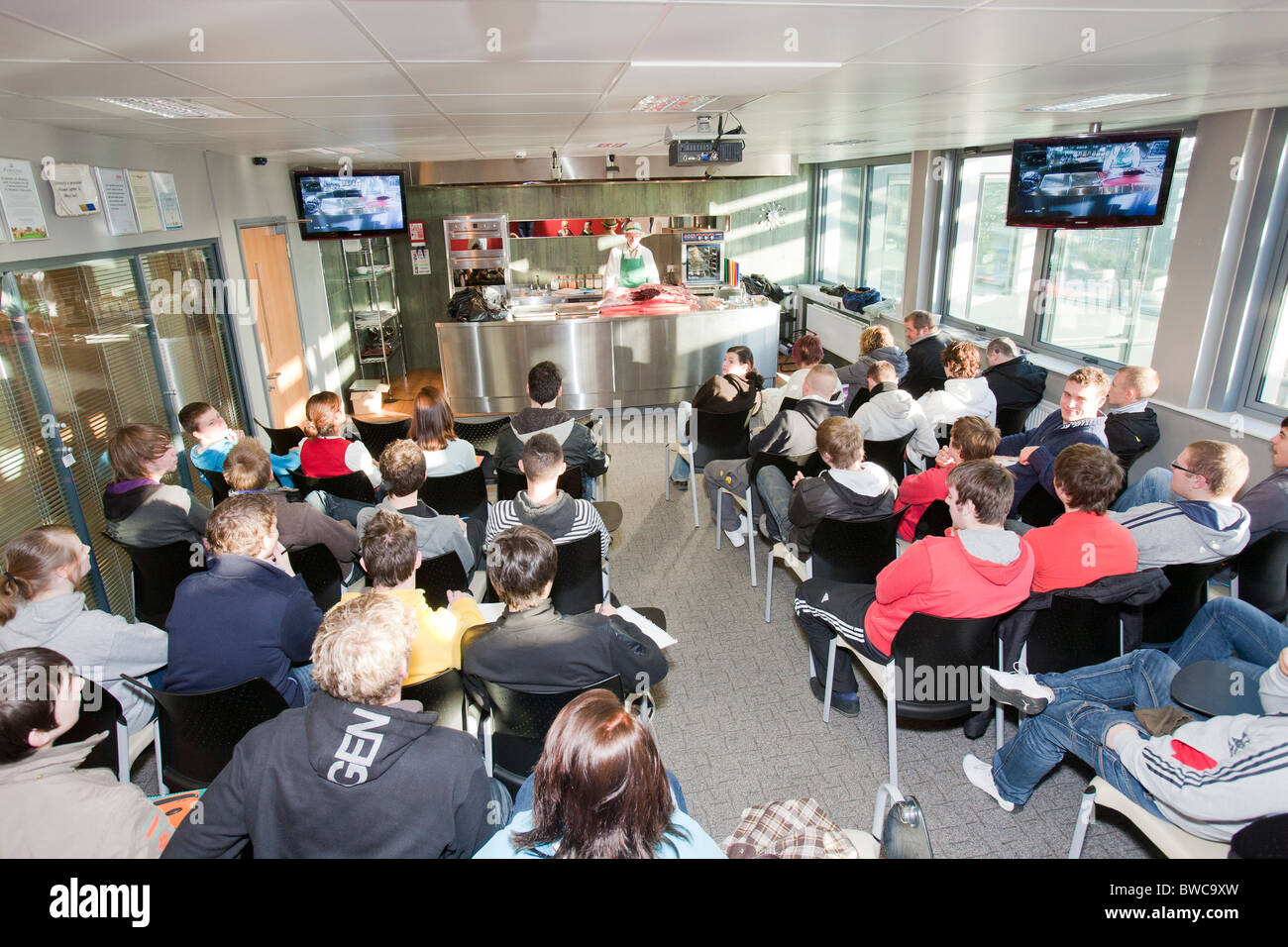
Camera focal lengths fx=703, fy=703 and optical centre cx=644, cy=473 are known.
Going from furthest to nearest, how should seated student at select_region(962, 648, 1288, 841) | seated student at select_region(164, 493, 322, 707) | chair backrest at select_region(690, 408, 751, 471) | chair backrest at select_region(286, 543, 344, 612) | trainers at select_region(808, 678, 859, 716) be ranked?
chair backrest at select_region(690, 408, 751, 471) → trainers at select_region(808, 678, 859, 716) → chair backrest at select_region(286, 543, 344, 612) → seated student at select_region(164, 493, 322, 707) → seated student at select_region(962, 648, 1288, 841)

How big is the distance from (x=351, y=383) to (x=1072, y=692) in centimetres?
897

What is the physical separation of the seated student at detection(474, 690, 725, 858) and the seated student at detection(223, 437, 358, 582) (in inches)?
82.5

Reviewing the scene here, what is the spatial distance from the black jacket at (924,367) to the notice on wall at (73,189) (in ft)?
19.2

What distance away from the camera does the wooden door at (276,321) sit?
657 centimetres

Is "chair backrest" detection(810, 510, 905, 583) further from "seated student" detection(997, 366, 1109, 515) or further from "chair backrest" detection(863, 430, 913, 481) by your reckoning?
"seated student" detection(997, 366, 1109, 515)

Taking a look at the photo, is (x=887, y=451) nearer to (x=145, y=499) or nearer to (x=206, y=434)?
(x=145, y=499)

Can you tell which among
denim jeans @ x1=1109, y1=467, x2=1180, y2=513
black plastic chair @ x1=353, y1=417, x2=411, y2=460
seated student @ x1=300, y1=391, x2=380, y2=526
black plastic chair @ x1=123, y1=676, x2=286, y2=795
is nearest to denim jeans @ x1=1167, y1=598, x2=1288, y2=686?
denim jeans @ x1=1109, y1=467, x2=1180, y2=513

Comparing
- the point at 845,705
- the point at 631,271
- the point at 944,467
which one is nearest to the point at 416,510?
the point at 845,705

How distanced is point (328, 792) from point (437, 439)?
2.62m

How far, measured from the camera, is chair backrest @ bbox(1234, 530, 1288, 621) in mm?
Result: 2912

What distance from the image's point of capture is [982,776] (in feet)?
9.30

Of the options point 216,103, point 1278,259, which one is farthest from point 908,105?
point 216,103

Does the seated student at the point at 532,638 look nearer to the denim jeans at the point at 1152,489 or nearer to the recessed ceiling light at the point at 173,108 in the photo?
the recessed ceiling light at the point at 173,108

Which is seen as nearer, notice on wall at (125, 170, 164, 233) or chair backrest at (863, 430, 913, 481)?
chair backrest at (863, 430, 913, 481)
